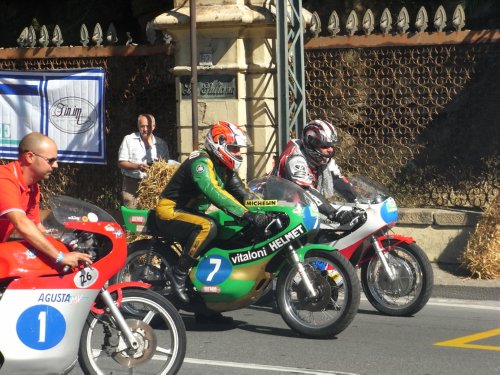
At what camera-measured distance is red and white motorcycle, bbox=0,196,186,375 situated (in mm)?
6105

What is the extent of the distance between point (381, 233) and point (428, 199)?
125 inches

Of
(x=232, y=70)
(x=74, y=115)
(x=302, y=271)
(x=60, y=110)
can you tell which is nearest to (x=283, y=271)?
(x=302, y=271)

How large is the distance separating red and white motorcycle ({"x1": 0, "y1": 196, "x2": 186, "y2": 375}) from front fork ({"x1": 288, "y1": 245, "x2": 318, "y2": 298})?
2041mm

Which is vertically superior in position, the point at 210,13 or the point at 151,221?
the point at 210,13

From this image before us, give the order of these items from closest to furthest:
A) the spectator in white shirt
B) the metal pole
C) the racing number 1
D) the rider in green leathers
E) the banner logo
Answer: the racing number 1 → the rider in green leathers → the metal pole → the spectator in white shirt → the banner logo

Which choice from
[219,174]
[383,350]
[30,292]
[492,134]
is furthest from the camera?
[492,134]

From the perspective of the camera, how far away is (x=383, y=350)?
8.06 metres

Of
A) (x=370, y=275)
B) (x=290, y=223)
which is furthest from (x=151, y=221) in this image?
(x=370, y=275)

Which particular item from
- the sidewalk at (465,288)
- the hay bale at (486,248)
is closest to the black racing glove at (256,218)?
the sidewalk at (465,288)

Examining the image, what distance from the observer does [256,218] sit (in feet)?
27.4

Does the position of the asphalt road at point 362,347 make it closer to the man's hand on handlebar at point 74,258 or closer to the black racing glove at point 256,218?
the black racing glove at point 256,218

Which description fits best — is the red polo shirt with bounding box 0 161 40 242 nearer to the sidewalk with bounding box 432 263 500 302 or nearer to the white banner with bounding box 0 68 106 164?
the sidewalk with bounding box 432 263 500 302

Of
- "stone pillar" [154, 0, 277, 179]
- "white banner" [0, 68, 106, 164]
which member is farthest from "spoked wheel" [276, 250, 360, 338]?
"white banner" [0, 68, 106, 164]

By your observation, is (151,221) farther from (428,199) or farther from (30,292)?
(428,199)
